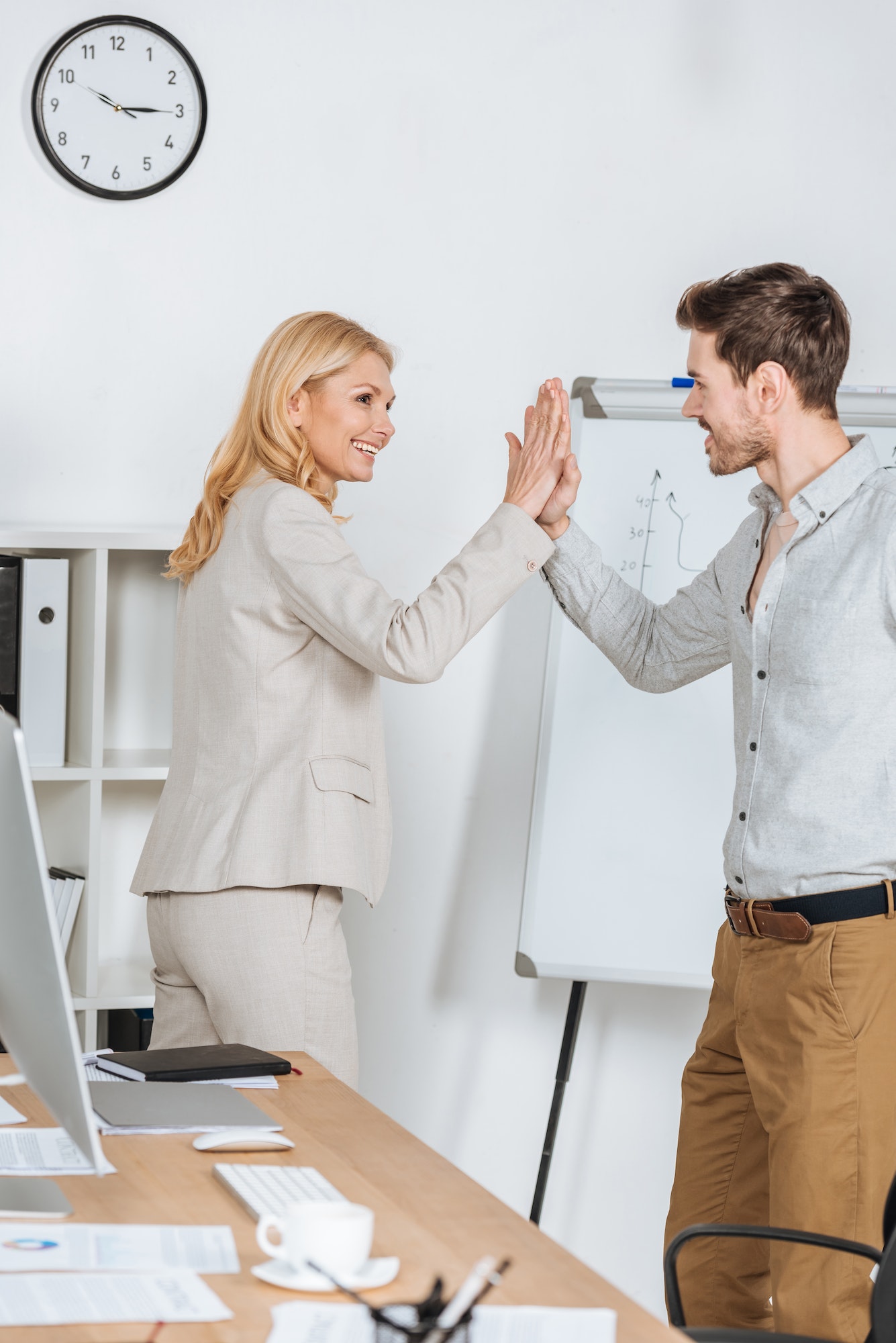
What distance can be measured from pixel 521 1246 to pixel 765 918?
29.1 inches

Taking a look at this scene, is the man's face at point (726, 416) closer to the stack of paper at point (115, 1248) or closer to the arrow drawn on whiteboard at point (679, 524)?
the arrow drawn on whiteboard at point (679, 524)

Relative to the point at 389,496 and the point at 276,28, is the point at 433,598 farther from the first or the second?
the point at 276,28

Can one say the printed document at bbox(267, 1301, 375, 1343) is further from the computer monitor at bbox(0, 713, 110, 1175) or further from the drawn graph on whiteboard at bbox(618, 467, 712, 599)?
the drawn graph on whiteboard at bbox(618, 467, 712, 599)

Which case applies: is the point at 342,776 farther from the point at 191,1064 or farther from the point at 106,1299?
the point at 106,1299

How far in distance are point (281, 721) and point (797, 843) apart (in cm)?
74

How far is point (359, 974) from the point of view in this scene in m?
2.93

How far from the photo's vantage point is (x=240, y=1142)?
131 cm

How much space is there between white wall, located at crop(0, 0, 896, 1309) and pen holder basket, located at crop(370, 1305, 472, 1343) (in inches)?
79.6

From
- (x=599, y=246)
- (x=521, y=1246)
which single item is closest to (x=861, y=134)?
(x=599, y=246)

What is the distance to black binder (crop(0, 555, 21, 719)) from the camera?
2.37m

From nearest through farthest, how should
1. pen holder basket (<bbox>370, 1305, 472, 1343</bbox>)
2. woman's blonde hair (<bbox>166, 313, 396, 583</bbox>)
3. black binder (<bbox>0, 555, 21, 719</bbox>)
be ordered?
pen holder basket (<bbox>370, 1305, 472, 1343</bbox>), woman's blonde hair (<bbox>166, 313, 396, 583</bbox>), black binder (<bbox>0, 555, 21, 719</bbox>)

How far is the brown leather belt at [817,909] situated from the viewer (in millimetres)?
1672

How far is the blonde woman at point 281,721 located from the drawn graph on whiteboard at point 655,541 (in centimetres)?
59

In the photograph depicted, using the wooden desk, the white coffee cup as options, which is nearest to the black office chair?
the wooden desk
